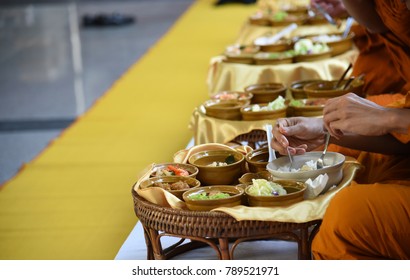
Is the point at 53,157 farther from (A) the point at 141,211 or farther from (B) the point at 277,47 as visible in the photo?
(A) the point at 141,211

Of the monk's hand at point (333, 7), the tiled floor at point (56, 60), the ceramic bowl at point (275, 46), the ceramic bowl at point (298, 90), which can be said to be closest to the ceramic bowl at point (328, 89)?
the ceramic bowl at point (298, 90)

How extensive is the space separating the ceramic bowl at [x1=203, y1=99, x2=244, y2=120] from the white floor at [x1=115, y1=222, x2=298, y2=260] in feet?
2.03

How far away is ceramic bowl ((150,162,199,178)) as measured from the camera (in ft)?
8.28

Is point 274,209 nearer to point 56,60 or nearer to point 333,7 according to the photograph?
point 333,7

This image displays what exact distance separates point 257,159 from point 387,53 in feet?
4.34

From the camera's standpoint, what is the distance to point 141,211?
2340mm

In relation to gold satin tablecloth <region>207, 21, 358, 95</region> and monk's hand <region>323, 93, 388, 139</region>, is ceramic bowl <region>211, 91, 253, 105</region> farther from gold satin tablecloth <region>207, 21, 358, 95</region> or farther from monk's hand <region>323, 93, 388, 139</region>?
monk's hand <region>323, 93, 388, 139</region>

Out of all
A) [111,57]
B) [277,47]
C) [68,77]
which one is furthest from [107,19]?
[277,47]

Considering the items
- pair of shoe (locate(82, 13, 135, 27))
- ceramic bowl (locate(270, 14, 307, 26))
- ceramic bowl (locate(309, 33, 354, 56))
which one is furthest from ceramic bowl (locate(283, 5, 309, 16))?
pair of shoe (locate(82, 13, 135, 27))

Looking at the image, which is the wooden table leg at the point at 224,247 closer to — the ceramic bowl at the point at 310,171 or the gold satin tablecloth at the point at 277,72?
the ceramic bowl at the point at 310,171

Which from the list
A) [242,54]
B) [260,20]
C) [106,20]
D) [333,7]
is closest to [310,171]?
[242,54]

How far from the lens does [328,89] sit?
3.49 m

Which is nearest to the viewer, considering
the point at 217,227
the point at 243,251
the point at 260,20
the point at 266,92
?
the point at 217,227

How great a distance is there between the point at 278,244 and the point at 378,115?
0.78 meters
